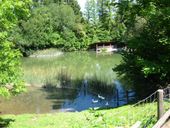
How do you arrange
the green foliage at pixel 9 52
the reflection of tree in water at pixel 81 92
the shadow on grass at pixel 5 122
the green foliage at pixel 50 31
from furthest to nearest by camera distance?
the green foliage at pixel 50 31, the reflection of tree in water at pixel 81 92, the shadow on grass at pixel 5 122, the green foliage at pixel 9 52

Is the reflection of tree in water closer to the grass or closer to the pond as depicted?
the pond

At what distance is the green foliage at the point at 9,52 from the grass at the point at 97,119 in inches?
84.7

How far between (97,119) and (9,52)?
15.9 feet

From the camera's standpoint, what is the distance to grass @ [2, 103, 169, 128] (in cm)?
1396

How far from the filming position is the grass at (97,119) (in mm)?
13963

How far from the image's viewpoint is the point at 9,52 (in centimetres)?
1612

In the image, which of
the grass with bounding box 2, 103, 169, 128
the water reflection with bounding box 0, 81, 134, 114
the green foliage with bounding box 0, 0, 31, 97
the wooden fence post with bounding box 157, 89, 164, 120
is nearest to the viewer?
the wooden fence post with bounding box 157, 89, 164, 120

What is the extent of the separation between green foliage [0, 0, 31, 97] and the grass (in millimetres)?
2152

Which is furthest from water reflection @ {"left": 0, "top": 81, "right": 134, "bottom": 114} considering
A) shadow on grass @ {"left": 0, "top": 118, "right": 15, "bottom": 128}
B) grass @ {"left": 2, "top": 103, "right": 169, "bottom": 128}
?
shadow on grass @ {"left": 0, "top": 118, "right": 15, "bottom": 128}

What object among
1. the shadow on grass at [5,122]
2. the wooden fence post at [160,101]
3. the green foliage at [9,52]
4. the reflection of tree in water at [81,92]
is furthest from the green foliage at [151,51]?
the wooden fence post at [160,101]

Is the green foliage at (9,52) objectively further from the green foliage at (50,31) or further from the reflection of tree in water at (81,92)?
the green foliage at (50,31)

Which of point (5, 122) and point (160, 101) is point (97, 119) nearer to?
point (5, 122)

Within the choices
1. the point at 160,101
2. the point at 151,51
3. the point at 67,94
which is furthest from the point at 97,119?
the point at 67,94

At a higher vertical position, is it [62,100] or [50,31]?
[50,31]
